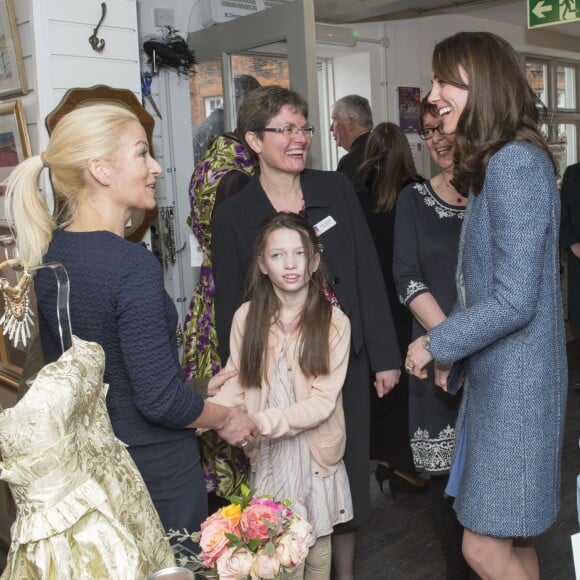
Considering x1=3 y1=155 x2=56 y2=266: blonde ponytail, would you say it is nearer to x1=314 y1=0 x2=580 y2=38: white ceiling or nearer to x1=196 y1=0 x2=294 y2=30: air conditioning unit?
x1=196 y1=0 x2=294 y2=30: air conditioning unit

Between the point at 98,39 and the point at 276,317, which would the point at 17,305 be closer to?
the point at 276,317

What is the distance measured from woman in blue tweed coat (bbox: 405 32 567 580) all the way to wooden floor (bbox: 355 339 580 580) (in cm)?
116

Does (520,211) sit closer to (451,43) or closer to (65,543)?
(451,43)

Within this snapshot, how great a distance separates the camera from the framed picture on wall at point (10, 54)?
2.76 metres

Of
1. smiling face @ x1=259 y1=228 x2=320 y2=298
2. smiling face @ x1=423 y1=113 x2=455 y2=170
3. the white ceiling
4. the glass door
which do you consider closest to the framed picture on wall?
the glass door

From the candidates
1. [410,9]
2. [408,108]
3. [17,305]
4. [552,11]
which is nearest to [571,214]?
[552,11]

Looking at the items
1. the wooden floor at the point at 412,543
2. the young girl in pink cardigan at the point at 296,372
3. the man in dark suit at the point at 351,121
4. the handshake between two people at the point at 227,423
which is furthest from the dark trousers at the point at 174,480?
the man in dark suit at the point at 351,121

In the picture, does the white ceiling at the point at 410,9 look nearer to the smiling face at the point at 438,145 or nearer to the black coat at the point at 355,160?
the black coat at the point at 355,160

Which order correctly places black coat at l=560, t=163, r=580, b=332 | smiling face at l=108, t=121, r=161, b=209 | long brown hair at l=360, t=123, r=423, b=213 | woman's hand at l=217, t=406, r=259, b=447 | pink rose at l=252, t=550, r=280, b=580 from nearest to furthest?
pink rose at l=252, t=550, r=280, b=580, smiling face at l=108, t=121, r=161, b=209, woman's hand at l=217, t=406, r=259, b=447, long brown hair at l=360, t=123, r=423, b=213, black coat at l=560, t=163, r=580, b=332

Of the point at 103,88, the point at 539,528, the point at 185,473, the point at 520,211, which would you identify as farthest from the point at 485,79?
the point at 103,88

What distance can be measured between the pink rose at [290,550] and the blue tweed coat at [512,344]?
2.06 feet

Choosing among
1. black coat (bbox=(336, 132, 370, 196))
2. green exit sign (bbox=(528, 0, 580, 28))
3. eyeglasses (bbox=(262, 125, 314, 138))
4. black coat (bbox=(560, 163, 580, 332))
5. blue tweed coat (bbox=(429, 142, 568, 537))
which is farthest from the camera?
black coat (bbox=(560, 163, 580, 332))

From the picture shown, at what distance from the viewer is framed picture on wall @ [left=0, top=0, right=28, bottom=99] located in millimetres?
2762

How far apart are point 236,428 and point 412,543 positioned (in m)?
1.52
